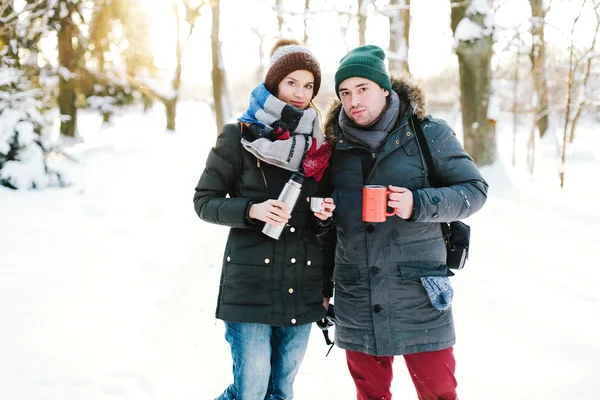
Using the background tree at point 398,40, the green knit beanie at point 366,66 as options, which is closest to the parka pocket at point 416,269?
the green knit beanie at point 366,66

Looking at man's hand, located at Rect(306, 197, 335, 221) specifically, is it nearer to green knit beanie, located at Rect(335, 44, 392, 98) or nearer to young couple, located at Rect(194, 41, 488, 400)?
young couple, located at Rect(194, 41, 488, 400)

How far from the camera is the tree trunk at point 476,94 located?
381 inches

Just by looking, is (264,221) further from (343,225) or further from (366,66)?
(366,66)

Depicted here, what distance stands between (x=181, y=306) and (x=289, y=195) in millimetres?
3023

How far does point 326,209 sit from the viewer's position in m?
2.29

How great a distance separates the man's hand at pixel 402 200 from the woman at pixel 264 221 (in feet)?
0.93

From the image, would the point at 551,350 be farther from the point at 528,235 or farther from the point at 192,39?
the point at 192,39

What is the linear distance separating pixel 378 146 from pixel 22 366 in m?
2.61

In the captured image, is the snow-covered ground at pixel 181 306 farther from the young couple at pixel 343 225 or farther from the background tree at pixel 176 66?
the background tree at pixel 176 66

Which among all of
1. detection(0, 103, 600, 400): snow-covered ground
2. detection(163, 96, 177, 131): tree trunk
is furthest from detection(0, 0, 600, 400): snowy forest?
detection(163, 96, 177, 131): tree trunk

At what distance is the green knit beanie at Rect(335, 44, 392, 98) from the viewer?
8.13 ft

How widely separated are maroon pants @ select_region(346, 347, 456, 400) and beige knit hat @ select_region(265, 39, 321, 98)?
1415 millimetres

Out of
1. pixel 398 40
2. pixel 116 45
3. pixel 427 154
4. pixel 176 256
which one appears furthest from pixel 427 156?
pixel 116 45

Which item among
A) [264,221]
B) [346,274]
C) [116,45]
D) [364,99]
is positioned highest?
[116,45]
